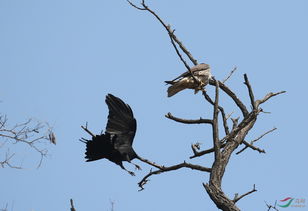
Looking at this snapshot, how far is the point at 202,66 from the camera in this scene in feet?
22.2

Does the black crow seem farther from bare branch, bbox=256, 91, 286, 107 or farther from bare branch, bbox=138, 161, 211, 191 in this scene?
bare branch, bbox=256, 91, 286, 107

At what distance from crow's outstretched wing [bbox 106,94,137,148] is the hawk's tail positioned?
85 cm

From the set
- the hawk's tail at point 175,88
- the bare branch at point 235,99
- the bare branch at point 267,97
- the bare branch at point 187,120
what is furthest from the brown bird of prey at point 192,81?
the bare branch at point 187,120

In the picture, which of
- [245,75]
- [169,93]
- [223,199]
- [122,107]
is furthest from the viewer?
[169,93]

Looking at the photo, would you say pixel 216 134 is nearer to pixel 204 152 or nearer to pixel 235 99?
pixel 204 152

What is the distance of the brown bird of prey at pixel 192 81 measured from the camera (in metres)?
6.52

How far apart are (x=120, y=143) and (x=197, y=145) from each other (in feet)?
2.69

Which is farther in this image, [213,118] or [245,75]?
[245,75]

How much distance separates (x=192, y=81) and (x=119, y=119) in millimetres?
1163

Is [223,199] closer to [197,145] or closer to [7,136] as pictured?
[197,145]

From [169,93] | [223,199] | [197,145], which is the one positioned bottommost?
[223,199]

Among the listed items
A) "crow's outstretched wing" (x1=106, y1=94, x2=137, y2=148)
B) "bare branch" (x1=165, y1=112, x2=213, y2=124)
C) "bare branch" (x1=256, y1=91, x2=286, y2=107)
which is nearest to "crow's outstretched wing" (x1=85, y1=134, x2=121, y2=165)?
"crow's outstretched wing" (x1=106, y1=94, x2=137, y2=148)

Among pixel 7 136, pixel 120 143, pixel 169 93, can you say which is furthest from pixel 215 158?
pixel 7 136

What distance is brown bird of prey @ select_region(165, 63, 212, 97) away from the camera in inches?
257
